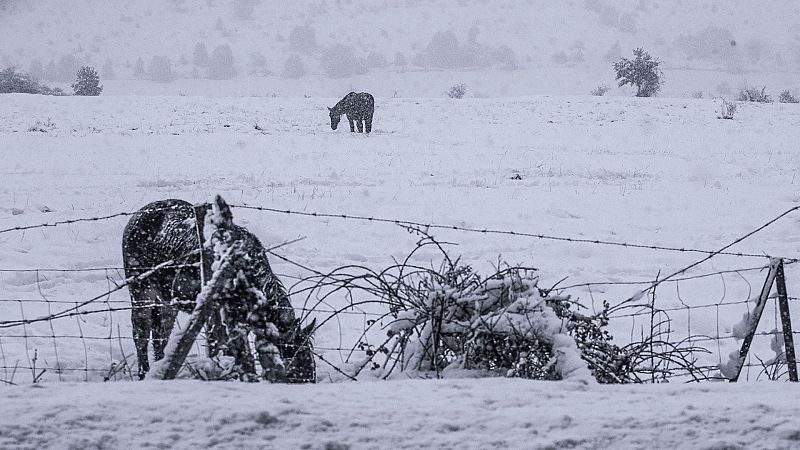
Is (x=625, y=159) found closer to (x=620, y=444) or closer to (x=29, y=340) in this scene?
(x=29, y=340)

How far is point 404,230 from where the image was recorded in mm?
10031

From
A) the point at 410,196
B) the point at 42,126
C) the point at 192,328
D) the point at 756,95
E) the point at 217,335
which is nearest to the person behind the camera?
the point at 192,328

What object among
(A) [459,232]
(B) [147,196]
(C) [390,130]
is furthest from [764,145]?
(B) [147,196]

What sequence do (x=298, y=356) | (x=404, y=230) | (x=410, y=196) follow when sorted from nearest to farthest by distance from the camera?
(x=298, y=356) → (x=404, y=230) → (x=410, y=196)

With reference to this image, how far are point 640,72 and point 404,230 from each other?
51.0 m

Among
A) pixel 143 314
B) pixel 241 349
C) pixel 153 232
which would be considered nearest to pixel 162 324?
pixel 143 314

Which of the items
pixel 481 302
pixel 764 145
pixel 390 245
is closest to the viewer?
pixel 481 302

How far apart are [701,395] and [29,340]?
17.1 feet

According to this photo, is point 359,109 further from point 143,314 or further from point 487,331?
point 487,331

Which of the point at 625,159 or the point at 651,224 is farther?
the point at 625,159

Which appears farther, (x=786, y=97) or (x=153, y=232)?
(x=786, y=97)

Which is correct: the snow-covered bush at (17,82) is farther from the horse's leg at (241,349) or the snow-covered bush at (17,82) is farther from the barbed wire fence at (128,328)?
the horse's leg at (241,349)

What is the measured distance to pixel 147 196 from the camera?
11.9 metres

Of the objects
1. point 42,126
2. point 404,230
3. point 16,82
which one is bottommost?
point 404,230
